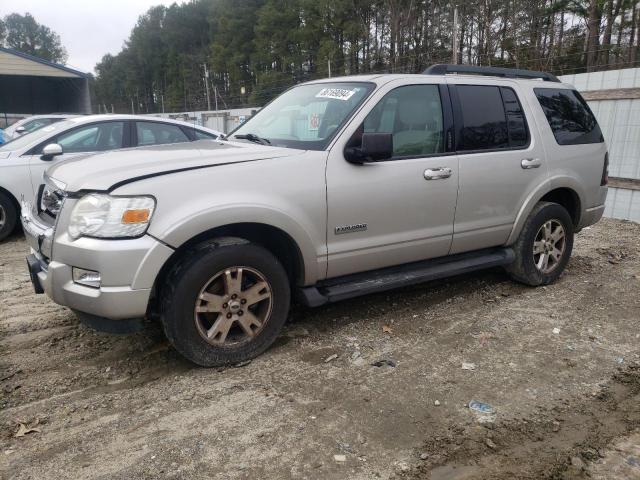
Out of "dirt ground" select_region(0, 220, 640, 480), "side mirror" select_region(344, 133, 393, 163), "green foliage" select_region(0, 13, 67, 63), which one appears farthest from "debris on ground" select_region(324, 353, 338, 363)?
"green foliage" select_region(0, 13, 67, 63)

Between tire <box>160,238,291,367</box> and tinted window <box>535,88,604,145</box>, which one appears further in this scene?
tinted window <box>535,88,604,145</box>

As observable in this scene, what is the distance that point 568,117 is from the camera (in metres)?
5.11

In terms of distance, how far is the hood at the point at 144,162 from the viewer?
10.2 ft

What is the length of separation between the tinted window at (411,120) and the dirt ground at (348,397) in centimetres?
142

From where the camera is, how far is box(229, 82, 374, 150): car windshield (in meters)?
3.84

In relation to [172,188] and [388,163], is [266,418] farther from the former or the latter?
[388,163]

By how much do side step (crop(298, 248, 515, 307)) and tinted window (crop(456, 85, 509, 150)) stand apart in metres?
0.96

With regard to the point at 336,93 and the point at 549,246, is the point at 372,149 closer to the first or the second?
the point at 336,93

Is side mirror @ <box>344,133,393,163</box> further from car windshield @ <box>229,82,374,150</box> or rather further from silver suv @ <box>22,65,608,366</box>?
car windshield @ <box>229,82,374,150</box>

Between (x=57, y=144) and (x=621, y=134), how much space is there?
876cm

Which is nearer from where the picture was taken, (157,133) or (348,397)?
(348,397)

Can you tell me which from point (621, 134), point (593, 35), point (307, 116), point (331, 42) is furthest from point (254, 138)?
point (331, 42)

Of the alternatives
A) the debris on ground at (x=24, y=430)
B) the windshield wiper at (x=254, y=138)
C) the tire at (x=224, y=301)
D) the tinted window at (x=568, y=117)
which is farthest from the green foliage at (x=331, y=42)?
the debris on ground at (x=24, y=430)

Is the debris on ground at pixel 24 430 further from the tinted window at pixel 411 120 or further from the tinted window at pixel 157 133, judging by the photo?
the tinted window at pixel 157 133
